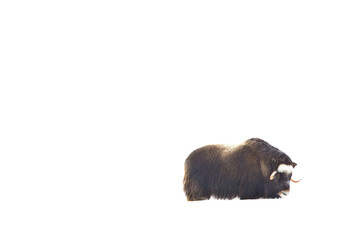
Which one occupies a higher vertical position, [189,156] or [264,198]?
[189,156]

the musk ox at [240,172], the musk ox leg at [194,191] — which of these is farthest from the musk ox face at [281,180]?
the musk ox leg at [194,191]

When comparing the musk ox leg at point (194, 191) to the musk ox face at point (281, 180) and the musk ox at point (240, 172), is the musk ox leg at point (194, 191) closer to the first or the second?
the musk ox at point (240, 172)

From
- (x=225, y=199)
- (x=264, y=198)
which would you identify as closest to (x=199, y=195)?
(x=225, y=199)

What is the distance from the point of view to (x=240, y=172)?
2930 millimetres

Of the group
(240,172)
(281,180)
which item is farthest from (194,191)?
(281,180)

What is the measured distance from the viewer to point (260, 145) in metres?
2.97

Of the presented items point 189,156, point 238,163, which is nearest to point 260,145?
point 238,163

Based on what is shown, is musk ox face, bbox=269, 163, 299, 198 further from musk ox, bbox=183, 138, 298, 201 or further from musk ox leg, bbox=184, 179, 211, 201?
musk ox leg, bbox=184, 179, 211, 201

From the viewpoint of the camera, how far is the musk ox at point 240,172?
9.55 ft

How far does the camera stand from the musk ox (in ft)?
9.55

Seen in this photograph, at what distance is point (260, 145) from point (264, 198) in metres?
0.26

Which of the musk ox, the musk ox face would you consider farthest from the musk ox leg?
the musk ox face

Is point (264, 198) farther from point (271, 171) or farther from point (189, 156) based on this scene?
point (189, 156)

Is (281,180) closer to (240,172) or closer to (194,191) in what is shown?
(240,172)
